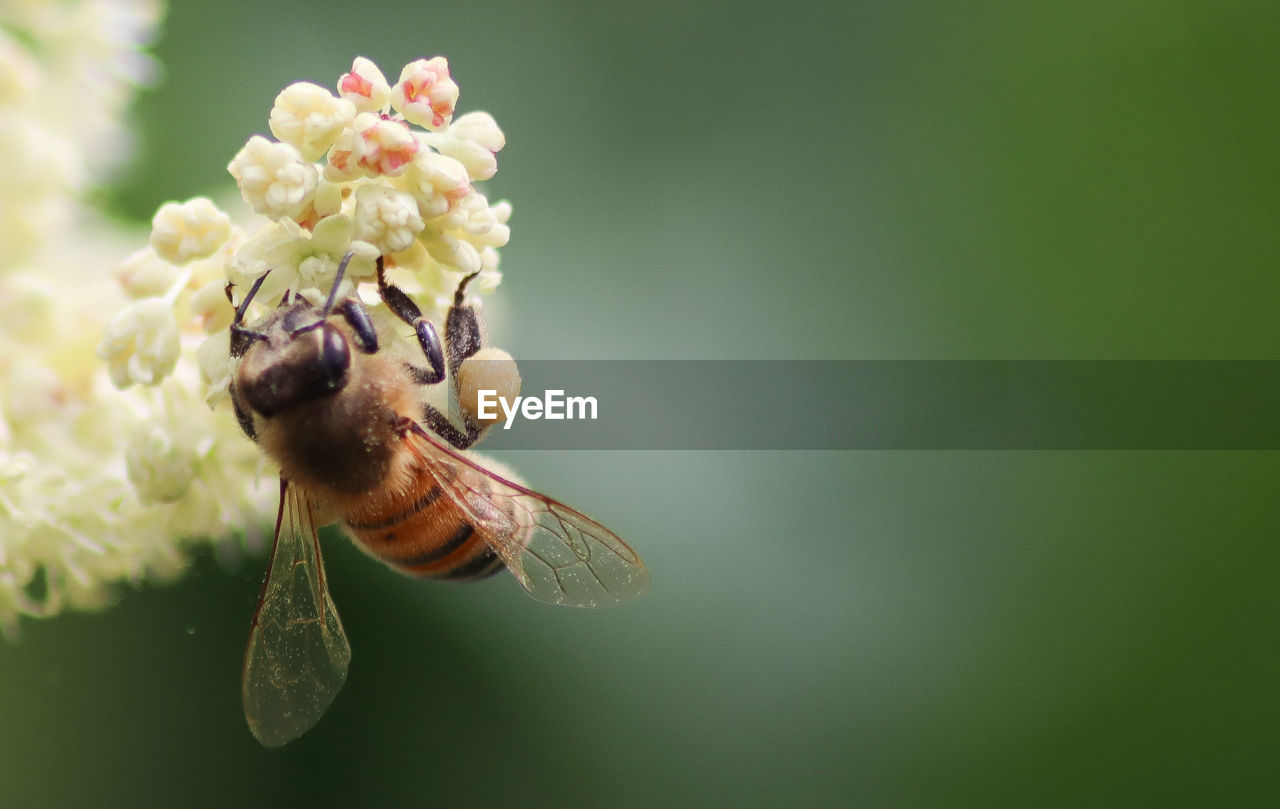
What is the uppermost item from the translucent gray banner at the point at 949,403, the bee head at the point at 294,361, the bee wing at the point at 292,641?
the translucent gray banner at the point at 949,403

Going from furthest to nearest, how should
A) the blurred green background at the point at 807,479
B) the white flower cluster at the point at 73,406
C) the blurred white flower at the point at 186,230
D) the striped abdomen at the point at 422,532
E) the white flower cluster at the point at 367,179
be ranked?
1. the blurred green background at the point at 807,479
2. the white flower cluster at the point at 73,406
3. the striped abdomen at the point at 422,532
4. the blurred white flower at the point at 186,230
5. the white flower cluster at the point at 367,179

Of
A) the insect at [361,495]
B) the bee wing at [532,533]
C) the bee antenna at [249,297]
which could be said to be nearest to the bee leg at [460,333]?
the insect at [361,495]

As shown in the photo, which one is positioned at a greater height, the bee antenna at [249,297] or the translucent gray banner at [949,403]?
the translucent gray banner at [949,403]

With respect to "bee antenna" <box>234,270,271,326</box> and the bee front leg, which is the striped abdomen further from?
"bee antenna" <box>234,270,271,326</box>

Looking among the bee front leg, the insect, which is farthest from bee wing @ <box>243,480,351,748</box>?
the bee front leg

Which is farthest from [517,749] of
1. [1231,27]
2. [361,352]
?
[1231,27]

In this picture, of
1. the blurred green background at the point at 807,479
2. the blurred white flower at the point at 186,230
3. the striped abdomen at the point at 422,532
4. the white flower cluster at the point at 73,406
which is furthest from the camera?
the blurred green background at the point at 807,479

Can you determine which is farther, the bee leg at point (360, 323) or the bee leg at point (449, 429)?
the bee leg at point (449, 429)

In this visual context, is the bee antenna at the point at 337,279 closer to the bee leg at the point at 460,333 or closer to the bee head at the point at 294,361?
the bee head at the point at 294,361
